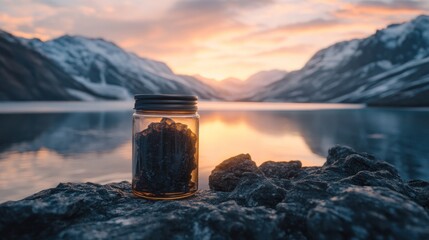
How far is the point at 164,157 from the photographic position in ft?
14.7

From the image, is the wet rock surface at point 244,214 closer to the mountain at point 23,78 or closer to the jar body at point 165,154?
the jar body at point 165,154

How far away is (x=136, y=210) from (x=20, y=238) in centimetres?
120

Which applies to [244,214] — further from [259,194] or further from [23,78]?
[23,78]

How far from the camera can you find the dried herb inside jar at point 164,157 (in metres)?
4.48

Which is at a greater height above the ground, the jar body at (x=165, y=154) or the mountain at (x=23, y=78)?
the mountain at (x=23, y=78)

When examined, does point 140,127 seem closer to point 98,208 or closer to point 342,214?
point 98,208

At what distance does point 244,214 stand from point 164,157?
1.38m

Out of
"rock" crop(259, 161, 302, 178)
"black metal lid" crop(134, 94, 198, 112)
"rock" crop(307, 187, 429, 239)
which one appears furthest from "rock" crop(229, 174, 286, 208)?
"rock" crop(259, 161, 302, 178)

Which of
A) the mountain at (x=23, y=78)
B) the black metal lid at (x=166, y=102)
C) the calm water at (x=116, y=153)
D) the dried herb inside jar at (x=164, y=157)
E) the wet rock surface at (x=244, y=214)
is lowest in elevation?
the calm water at (x=116, y=153)

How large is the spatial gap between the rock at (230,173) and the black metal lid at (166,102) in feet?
4.80

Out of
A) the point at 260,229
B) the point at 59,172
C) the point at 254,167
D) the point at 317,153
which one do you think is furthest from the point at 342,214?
the point at 317,153

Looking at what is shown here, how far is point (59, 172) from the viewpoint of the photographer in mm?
15828

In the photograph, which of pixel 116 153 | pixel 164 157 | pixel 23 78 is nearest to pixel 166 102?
pixel 164 157

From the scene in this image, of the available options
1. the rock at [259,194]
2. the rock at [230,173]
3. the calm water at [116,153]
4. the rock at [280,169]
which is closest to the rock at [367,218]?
the rock at [259,194]
